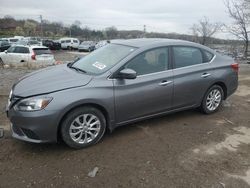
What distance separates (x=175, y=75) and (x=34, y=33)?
63.2 m

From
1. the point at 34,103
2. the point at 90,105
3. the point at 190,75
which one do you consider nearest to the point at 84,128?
the point at 90,105

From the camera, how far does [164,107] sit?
15.4 ft

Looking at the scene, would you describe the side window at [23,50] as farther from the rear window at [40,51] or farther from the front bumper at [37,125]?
the front bumper at [37,125]

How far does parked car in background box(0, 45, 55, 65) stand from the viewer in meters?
14.6

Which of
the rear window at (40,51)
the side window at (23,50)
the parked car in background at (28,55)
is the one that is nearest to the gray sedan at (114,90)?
the parked car in background at (28,55)

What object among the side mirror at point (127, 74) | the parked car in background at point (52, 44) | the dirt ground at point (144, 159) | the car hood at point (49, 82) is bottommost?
the dirt ground at point (144, 159)

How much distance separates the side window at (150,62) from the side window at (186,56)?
247mm

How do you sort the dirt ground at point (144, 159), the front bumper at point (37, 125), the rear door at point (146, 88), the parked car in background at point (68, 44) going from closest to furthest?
the dirt ground at point (144, 159) < the front bumper at point (37, 125) < the rear door at point (146, 88) < the parked car in background at point (68, 44)

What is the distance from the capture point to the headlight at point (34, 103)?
11.6 feet

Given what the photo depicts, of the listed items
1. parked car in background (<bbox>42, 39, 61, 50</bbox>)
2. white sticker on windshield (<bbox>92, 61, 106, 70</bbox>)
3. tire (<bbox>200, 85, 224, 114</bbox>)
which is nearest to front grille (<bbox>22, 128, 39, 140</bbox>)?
white sticker on windshield (<bbox>92, 61, 106, 70</bbox>)

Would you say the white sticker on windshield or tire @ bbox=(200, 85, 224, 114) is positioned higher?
the white sticker on windshield

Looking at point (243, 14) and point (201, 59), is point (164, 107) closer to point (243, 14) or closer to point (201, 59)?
point (201, 59)

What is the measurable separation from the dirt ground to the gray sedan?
27cm

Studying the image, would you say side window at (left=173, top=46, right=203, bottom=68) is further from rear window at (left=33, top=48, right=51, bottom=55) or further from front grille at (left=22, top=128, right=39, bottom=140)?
rear window at (left=33, top=48, right=51, bottom=55)
